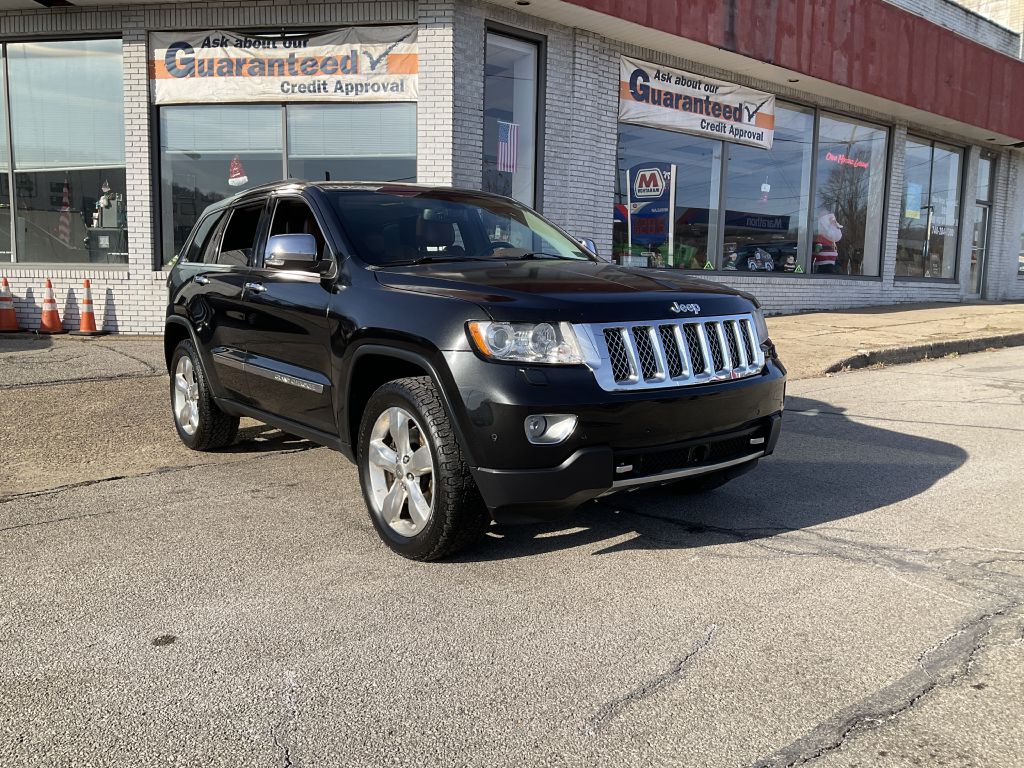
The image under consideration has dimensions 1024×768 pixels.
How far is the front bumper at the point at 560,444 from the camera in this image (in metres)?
3.32

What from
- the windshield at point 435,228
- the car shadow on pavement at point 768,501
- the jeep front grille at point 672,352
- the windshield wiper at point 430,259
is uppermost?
the windshield at point 435,228

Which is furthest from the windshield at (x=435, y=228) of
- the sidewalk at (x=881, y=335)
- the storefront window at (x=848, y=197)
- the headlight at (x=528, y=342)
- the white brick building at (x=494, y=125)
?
the storefront window at (x=848, y=197)

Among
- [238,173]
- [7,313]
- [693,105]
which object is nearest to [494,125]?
[238,173]

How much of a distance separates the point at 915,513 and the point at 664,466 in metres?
1.65

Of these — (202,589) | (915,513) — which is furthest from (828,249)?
(202,589)

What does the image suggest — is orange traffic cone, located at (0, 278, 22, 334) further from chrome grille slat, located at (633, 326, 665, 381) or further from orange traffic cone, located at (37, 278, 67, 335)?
chrome grille slat, located at (633, 326, 665, 381)

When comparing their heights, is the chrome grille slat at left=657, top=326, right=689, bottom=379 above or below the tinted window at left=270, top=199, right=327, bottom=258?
below

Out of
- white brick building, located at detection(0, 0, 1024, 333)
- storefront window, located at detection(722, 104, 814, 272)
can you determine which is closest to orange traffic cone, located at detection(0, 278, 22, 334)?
white brick building, located at detection(0, 0, 1024, 333)

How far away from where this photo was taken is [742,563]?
3684mm

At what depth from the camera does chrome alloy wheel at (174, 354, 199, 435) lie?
229 inches

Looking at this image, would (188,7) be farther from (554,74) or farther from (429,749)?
(429,749)

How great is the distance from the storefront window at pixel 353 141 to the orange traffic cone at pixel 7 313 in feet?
14.2

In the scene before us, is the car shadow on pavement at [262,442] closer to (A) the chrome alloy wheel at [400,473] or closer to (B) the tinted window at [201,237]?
(B) the tinted window at [201,237]

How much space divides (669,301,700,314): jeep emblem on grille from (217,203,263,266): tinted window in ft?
8.97
